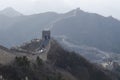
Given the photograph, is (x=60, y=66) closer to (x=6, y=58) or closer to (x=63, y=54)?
(x=63, y=54)

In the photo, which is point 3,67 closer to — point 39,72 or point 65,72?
point 39,72

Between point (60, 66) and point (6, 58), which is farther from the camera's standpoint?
point (60, 66)

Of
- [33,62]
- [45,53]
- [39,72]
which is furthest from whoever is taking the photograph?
[45,53]

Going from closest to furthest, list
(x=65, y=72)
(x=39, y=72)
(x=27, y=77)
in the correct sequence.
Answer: (x=27, y=77) < (x=39, y=72) < (x=65, y=72)

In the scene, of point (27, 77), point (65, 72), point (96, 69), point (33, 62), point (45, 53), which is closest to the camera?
point (27, 77)

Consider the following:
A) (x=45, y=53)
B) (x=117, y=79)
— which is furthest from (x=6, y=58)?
(x=117, y=79)

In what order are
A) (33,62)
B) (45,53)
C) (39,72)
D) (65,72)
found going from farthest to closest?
(45,53) < (65,72) < (33,62) < (39,72)

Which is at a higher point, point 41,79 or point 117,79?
point 41,79

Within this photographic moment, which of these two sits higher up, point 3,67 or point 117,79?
point 3,67

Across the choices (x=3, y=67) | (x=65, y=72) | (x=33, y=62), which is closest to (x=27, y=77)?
(x=3, y=67)
